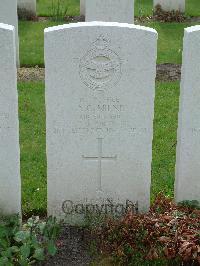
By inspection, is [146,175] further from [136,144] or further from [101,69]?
[101,69]

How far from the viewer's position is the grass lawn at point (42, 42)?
10.3m

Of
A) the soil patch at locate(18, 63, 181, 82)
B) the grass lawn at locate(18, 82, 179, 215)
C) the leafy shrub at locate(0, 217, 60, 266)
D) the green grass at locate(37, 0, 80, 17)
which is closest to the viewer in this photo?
the leafy shrub at locate(0, 217, 60, 266)

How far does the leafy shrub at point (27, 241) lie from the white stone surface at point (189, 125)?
4.36ft

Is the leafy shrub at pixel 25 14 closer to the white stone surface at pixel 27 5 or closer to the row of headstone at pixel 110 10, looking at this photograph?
the white stone surface at pixel 27 5

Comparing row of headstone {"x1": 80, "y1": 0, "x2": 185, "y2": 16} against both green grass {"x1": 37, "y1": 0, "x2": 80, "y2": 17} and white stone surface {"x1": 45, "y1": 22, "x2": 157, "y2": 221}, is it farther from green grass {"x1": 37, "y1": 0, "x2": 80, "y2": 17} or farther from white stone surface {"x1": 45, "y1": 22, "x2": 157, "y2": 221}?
white stone surface {"x1": 45, "y1": 22, "x2": 157, "y2": 221}

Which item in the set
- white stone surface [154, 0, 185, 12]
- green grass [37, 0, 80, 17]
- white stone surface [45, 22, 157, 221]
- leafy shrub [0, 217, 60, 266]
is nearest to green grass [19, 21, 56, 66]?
green grass [37, 0, 80, 17]

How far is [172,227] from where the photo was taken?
5211 mm

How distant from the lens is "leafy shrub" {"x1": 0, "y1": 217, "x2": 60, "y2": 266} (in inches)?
194

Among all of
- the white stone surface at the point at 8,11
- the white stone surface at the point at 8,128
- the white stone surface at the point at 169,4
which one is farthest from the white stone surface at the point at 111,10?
the white stone surface at the point at 8,128

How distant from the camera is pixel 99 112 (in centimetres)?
543

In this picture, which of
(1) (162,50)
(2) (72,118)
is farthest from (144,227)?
(1) (162,50)

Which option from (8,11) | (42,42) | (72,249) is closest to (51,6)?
(42,42)

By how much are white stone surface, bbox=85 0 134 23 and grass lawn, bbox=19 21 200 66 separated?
127 centimetres

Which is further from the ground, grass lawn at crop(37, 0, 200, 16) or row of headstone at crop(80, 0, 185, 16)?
grass lawn at crop(37, 0, 200, 16)
